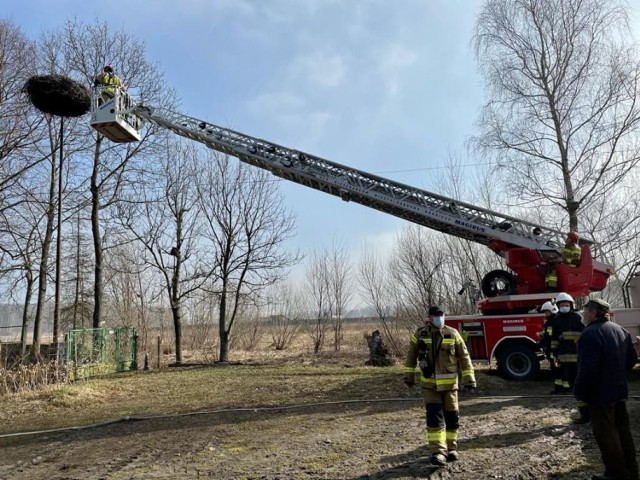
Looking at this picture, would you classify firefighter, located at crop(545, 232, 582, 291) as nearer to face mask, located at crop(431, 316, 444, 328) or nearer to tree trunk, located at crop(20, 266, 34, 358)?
face mask, located at crop(431, 316, 444, 328)

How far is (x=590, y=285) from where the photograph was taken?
984 centimetres

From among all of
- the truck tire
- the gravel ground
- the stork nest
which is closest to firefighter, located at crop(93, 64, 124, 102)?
the stork nest

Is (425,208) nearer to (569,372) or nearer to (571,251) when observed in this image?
(571,251)

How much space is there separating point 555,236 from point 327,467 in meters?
7.63

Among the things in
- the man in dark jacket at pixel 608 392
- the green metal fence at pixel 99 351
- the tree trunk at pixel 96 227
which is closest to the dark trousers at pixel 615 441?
the man in dark jacket at pixel 608 392

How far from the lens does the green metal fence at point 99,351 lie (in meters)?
13.7

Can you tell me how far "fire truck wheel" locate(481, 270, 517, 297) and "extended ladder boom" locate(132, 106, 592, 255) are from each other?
2.55ft

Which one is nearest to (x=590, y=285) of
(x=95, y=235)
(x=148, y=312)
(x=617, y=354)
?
(x=617, y=354)

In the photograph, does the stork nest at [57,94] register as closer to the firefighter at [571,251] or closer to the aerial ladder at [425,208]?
the aerial ladder at [425,208]

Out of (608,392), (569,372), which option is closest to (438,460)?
(608,392)

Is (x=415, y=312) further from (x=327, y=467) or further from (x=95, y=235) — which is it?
(x=327, y=467)

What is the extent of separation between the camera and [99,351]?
15141 mm

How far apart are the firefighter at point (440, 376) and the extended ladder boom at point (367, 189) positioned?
5201mm

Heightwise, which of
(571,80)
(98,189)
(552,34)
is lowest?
(98,189)
